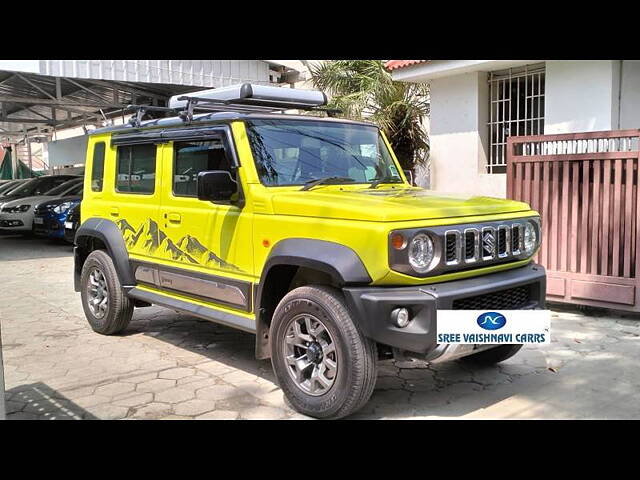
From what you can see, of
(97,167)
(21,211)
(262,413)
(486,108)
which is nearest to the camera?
(262,413)

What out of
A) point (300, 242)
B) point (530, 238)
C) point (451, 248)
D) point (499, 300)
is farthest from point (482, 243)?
point (300, 242)

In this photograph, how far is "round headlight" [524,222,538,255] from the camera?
4.31m

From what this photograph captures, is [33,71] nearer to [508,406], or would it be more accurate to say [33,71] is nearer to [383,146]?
[383,146]

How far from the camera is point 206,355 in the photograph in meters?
5.49

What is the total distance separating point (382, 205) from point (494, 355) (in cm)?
193

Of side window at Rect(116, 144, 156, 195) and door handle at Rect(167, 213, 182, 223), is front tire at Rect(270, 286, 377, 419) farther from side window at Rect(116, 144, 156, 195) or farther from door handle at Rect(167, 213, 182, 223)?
side window at Rect(116, 144, 156, 195)

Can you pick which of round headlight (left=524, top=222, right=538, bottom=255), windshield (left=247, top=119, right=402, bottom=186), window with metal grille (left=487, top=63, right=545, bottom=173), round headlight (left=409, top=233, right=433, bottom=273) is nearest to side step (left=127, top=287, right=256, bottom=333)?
windshield (left=247, top=119, right=402, bottom=186)

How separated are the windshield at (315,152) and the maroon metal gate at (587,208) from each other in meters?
2.52

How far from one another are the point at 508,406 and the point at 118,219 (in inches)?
153

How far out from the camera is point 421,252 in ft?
12.0

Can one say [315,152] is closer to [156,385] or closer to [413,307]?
[413,307]

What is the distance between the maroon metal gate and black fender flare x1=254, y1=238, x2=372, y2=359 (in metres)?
3.86

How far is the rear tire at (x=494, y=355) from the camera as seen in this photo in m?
4.84

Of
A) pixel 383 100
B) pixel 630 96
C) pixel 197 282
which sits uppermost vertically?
pixel 383 100
